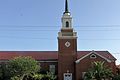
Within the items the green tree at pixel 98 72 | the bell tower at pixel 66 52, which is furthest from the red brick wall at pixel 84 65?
the green tree at pixel 98 72

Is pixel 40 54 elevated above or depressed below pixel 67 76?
above

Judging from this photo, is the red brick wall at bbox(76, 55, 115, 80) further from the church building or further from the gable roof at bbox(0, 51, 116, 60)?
the gable roof at bbox(0, 51, 116, 60)

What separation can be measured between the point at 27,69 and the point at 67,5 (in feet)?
47.2

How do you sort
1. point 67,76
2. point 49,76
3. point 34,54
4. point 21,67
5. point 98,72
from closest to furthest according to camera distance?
point 98,72
point 21,67
point 49,76
point 67,76
point 34,54

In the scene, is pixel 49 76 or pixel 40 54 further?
pixel 40 54

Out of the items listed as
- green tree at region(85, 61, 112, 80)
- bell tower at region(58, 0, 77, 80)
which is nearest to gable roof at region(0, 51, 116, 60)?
bell tower at region(58, 0, 77, 80)

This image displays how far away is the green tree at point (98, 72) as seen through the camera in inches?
1914

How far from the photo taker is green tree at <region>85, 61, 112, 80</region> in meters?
48.6

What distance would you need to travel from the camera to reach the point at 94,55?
5412 cm

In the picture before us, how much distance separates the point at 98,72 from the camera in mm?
48844

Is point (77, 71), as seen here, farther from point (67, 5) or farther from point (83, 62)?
point (67, 5)

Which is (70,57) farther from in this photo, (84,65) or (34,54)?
(34,54)

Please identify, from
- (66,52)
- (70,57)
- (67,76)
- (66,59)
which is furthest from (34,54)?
(67,76)

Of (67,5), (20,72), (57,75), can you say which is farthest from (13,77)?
(67,5)
